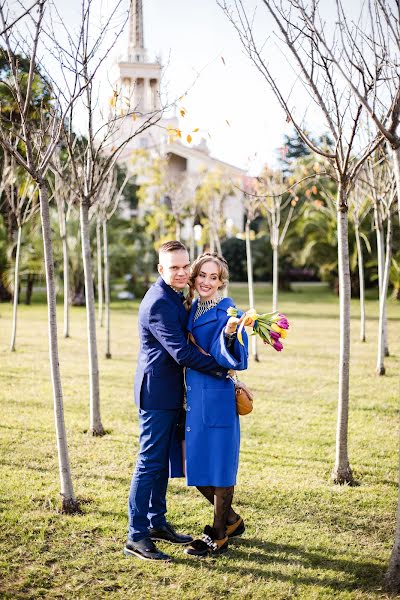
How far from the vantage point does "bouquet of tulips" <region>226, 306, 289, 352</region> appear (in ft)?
12.2

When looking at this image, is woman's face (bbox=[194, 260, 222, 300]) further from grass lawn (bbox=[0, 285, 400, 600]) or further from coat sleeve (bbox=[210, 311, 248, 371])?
grass lawn (bbox=[0, 285, 400, 600])

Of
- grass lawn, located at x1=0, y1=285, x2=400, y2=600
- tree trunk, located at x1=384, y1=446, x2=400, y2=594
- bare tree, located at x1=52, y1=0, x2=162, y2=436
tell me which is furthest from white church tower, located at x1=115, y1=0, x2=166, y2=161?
tree trunk, located at x1=384, y1=446, x2=400, y2=594

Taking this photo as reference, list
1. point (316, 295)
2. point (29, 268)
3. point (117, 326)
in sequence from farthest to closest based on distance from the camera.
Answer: point (316, 295)
point (29, 268)
point (117, 326)

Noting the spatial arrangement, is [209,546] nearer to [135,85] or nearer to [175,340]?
[175,340]

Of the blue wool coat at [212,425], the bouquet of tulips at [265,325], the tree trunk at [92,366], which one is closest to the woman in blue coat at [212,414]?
the blue wool coat at [212,425]

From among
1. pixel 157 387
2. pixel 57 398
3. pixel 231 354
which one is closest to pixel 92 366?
pixel 57 398

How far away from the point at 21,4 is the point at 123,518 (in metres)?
3.81

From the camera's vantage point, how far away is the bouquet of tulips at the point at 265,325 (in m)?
3.73

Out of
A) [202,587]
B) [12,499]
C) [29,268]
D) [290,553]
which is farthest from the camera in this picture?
[29,268]

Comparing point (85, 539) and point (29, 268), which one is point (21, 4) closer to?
point (85, 539)

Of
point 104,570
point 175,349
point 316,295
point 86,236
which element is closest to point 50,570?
A: point 104,570

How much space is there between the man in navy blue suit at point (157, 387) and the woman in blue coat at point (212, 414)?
10 centimetres

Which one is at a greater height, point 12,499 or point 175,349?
point 175,349

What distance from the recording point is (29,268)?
22.5 m
